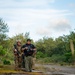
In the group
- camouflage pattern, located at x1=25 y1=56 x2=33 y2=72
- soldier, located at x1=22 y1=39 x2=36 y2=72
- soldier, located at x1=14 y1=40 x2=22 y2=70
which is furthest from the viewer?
soldier, located at x1=14 y1=40 x2=22 y2=70

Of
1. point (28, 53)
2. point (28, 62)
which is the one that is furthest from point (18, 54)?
point (28, 53)

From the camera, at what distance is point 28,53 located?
48.9 feet

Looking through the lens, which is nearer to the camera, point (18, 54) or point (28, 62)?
point (28, 62)

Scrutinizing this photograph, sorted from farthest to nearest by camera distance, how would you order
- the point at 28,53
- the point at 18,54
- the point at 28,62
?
the point at 18,54 < the point at 28,62 < the point at 28,53

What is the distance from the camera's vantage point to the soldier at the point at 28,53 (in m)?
14.8

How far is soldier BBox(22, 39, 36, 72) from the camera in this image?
48.5ft

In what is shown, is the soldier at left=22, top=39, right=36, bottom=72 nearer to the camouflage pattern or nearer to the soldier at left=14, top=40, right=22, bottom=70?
the camouflage pattern

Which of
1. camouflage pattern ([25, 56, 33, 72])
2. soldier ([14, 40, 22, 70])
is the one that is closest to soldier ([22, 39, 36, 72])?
camouflage pattern ([25, 56, 33, 72])

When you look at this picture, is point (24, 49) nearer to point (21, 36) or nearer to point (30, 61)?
point (30, 61)

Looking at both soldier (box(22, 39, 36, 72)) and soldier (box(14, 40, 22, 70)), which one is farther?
soldier (box(14, 40, 22, 70))

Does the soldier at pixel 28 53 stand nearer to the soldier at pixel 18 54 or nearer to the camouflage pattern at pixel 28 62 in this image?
the camouflage pattern at pixel 28 62

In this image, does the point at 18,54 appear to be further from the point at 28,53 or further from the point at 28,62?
the point at 28,53

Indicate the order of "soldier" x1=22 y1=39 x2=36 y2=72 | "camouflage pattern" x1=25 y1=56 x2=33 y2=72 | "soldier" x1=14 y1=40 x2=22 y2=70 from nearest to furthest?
"soldier" x1=22 y1=39 x2=36 y2=72 → "camouflage pattern" x1=25 y1=56 x2=33 y2=72 → "soldier" x1=14 y1=40 x2=22 y2=70

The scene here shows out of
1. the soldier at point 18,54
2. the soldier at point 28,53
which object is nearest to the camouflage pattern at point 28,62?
the soldier at point 28,53
